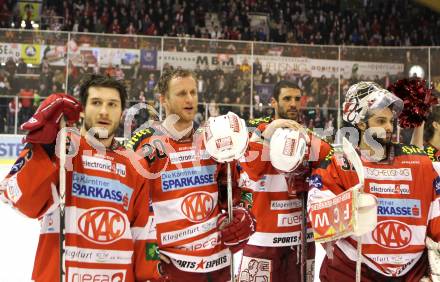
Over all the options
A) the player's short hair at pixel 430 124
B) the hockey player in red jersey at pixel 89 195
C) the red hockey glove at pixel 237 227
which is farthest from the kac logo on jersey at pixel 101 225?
the player's short hair at pixel 430 124

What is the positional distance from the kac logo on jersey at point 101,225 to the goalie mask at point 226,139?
1.55 ft

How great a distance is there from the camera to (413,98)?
2.79 metres

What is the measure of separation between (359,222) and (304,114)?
6067 millimetres

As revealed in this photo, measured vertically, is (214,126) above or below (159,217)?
above

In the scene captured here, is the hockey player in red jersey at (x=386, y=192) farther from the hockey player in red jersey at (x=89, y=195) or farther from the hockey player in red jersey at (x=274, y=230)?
the hockey player in red jersey at (x=89, y=195)

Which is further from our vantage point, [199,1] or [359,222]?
[199,1]

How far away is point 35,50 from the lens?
8062 mm

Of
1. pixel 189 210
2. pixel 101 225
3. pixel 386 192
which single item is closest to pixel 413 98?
pixel 386 192

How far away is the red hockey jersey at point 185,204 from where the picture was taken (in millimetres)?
2428

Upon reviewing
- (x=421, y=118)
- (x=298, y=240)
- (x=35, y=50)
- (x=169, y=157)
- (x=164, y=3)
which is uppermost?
(x=164, y=3)

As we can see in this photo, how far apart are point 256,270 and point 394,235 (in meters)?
0.87

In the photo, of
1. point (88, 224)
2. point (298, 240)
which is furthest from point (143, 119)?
point (88, 224)

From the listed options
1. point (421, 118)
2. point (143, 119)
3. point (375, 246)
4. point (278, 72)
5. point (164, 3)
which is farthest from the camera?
point (164, 3)

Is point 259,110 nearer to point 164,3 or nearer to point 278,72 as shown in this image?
point 278,72
